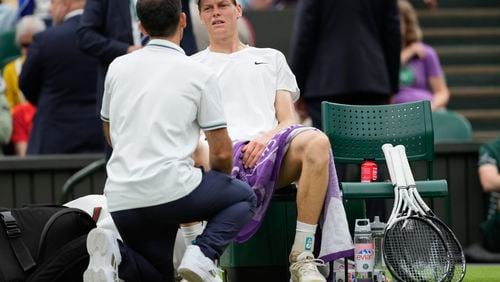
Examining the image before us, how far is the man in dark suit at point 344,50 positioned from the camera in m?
9.25

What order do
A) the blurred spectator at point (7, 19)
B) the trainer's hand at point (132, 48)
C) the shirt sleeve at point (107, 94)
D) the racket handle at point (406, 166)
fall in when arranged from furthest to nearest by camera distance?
the blurred spectator at point (7, 19), the trainer's hand at point (132, 48), the racket handle at point (406, 166), the shirt sleeve at point (107, 94)

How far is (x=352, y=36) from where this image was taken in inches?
366

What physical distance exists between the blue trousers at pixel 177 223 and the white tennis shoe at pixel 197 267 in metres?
0.05

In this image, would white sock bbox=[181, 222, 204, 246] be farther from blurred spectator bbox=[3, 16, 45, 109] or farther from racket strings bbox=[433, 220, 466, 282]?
blurred spectator bbox=[3, 16, 45, 109]

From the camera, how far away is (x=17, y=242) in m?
6.76

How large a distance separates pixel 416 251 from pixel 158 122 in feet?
4.51

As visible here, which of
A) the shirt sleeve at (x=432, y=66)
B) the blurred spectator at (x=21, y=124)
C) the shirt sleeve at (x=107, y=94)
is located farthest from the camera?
the shirt sleeve at (x=432, y=66)

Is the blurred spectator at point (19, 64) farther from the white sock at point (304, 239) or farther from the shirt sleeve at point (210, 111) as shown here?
the shirt sleeve at point (210, 111)

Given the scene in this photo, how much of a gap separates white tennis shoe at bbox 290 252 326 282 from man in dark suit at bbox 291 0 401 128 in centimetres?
242

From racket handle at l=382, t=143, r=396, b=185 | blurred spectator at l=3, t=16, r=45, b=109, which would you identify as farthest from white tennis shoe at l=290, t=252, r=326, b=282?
blurred spectator at l=3, t=16, r=45, b=109

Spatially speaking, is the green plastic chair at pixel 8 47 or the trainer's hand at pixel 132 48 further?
the green plastic chair at pixel 8 47

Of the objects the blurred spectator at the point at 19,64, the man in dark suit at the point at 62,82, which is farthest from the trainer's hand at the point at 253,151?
the blurred spectator at the point at 19,64

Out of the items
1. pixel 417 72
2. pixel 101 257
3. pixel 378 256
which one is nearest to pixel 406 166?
pixel 378 256

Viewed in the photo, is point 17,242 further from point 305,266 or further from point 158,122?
point 305,266
